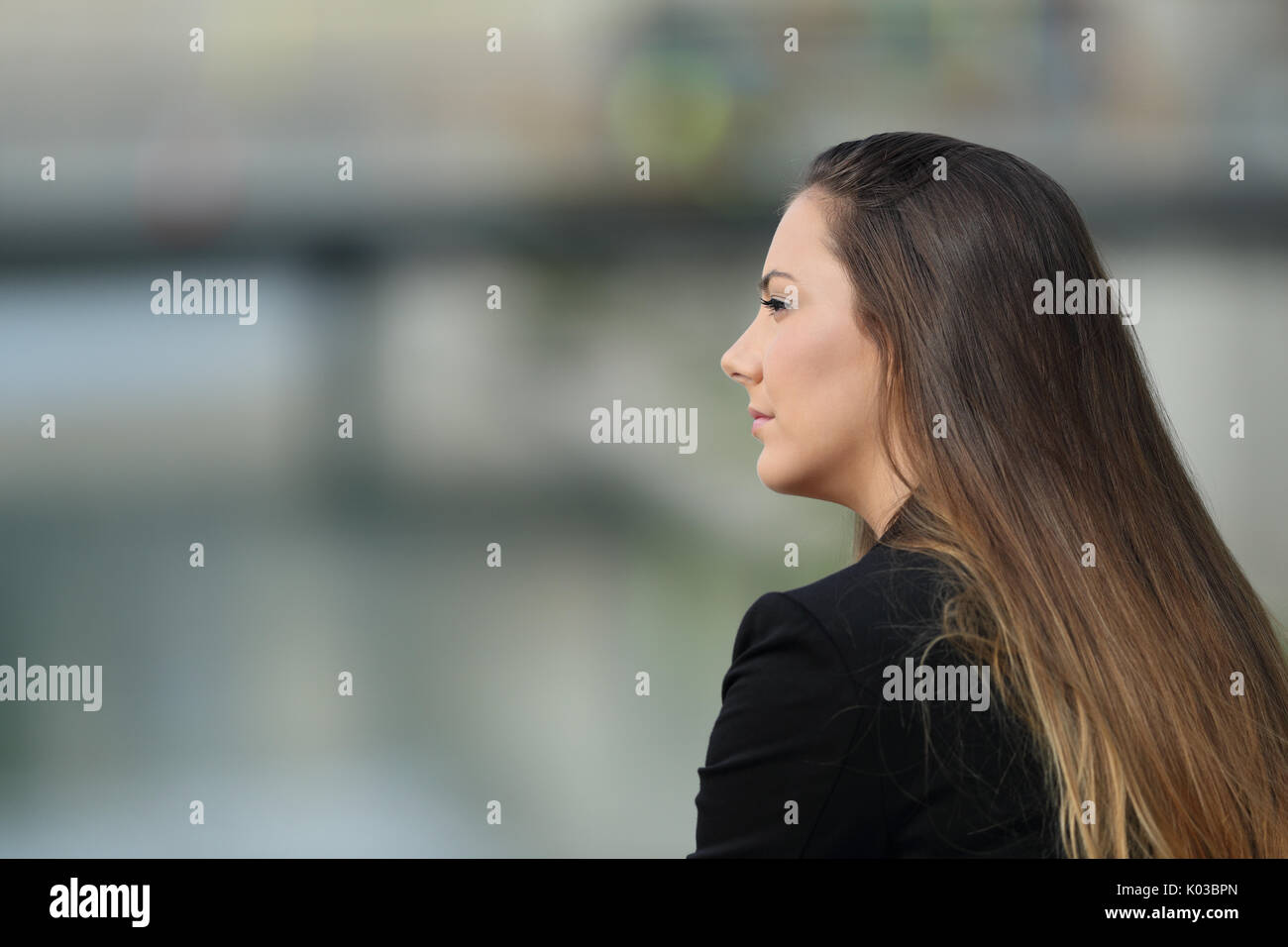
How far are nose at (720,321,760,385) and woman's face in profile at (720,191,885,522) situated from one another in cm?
2

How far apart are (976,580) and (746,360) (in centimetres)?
40

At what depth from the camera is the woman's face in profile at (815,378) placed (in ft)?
3.57

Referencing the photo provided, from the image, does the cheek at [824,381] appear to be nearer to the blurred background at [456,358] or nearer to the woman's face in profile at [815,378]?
the woman's face in profile at [815,378]

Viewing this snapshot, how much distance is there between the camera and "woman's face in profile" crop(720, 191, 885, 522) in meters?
1.09

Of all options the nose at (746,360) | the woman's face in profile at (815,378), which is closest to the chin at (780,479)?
the woman's face in profile at (815,378)

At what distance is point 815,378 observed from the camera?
3.61 feet

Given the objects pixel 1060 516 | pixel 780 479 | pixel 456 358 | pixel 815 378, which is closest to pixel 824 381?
pixel 815 378

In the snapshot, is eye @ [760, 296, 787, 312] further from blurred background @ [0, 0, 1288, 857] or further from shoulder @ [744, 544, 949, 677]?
blurred background @ [0, 0, 1288, 857]

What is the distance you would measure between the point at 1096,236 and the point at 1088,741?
2.28 meters

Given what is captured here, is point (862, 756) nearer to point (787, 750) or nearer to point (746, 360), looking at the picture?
point (787, 750)

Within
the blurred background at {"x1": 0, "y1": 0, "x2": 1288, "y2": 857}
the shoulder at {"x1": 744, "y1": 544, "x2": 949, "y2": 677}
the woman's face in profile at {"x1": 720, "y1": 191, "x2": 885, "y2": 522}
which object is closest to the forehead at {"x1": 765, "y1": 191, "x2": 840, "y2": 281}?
the woman's face in profile at {"x1": 720, "y1": 191, "x2": 885, "y2": 522}

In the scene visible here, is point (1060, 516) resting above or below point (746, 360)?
below

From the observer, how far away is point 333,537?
311cm

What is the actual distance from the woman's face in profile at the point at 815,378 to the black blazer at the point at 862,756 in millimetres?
229
